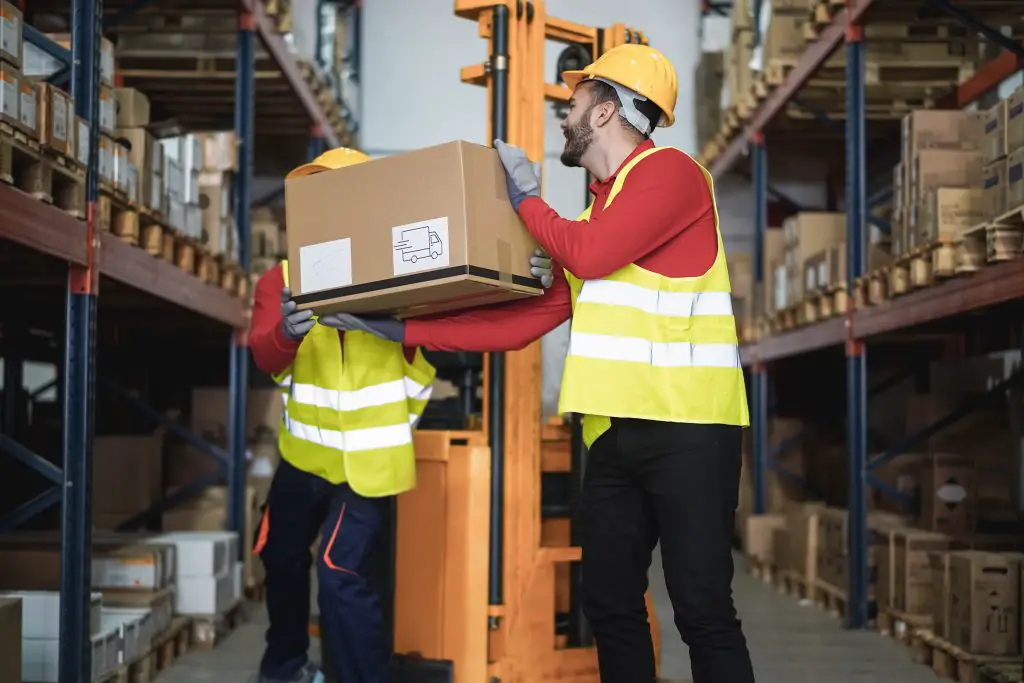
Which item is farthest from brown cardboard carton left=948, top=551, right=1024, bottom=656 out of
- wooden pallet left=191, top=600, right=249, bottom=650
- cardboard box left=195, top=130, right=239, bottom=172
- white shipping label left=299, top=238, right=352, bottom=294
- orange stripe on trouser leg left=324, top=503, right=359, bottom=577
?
cardboard box left=195, top=130, right=239, bottom=172

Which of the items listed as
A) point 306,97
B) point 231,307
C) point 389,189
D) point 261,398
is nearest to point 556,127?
point 389,189

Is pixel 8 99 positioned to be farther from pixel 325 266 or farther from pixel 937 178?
pixel 937 178

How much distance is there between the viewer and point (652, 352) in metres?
3.03

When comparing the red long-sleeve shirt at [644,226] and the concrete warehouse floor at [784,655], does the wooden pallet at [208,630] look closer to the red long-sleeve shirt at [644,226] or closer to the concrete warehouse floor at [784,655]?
the concrete warehouse floor at [784,655]

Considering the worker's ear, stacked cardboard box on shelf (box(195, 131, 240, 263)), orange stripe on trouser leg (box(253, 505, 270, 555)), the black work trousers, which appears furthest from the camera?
stacked cardboard box on shelf (box(195, 131, 240, 263))

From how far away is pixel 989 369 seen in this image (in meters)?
7.36

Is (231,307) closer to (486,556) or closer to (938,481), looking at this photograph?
(486,556)

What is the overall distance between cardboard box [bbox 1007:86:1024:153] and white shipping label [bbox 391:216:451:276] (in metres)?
2.86

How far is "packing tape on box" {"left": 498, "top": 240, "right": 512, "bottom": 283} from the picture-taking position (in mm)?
3283

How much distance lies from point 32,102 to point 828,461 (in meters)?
6.75

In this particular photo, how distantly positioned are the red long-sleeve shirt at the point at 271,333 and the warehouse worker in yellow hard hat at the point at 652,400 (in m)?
1.04

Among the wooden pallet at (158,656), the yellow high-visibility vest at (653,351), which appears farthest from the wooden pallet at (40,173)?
the yellow high-visibility vest at (653,351)

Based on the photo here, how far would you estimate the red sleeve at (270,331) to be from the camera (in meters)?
3.84

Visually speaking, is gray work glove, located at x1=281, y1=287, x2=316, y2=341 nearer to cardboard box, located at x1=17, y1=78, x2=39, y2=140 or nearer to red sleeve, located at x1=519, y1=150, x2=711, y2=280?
Answer: red sleeve, located at x1=519, y1=150, x2=711, y2=280
